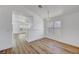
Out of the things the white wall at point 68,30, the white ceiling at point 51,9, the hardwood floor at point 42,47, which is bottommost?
the hardwood floor at point 42,47

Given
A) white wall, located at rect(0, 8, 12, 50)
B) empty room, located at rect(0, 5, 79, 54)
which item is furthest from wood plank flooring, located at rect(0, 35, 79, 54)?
white wall, located at rect(0, 8, 12, 50)

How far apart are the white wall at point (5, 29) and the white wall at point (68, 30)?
641 millimetres

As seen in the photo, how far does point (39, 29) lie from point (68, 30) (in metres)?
0.43

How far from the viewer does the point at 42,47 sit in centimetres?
164

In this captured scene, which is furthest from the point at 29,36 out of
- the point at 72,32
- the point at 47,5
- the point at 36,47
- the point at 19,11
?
the point at 72,32

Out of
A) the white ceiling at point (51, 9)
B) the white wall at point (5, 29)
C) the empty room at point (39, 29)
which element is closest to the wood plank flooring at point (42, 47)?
the empty room at point (39, 29)

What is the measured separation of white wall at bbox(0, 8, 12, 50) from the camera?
158 cm

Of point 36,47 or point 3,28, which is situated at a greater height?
point 3,28

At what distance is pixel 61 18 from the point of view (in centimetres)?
164

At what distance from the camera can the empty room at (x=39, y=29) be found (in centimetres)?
159

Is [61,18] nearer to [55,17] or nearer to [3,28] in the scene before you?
[55,17]

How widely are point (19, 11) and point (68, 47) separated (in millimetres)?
884

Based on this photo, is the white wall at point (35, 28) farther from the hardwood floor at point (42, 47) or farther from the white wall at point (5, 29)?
the white wall at point (5, 29)

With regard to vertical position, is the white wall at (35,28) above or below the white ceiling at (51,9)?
below
